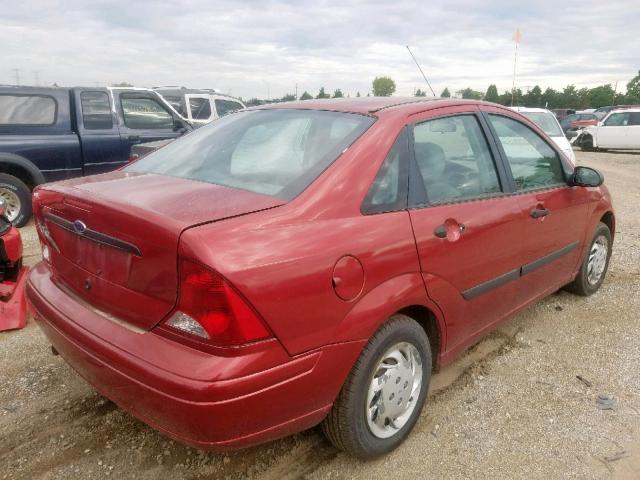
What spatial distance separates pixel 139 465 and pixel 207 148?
1549 mm

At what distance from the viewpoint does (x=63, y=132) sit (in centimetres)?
726

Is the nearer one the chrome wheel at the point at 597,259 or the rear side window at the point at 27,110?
the chrome wheel at the point at 597,259

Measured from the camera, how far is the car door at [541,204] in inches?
124

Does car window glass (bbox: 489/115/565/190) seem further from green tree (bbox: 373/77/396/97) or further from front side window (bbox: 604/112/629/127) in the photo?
front side window (bbox: 604/112/629/127)

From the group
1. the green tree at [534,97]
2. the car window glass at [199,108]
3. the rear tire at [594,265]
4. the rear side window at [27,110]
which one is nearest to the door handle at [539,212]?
the rear tire at [594,265]

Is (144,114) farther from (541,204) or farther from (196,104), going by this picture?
(541,204)

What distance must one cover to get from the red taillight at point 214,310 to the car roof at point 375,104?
1.25m

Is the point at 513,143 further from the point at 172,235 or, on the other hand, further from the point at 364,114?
the point at 172,235

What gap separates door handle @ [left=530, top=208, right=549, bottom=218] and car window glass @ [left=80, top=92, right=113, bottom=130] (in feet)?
21.3

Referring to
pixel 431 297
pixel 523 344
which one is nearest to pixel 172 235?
pixel 431 297

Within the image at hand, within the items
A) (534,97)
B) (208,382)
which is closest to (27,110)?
(208,382)

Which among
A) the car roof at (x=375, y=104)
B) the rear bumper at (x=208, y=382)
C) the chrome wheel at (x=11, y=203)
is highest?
the car roof at (x=375, y=104)

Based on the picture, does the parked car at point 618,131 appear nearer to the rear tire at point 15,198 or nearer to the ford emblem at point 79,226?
the rear tire at point 15,198

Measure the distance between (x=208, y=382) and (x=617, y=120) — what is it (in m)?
20.8
